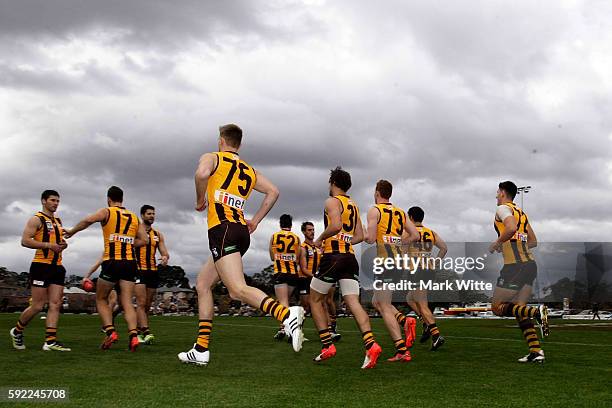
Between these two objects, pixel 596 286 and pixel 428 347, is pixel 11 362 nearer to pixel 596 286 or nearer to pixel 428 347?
pixel 428 347

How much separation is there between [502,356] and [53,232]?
7.08 meters

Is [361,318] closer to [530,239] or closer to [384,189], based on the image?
[384,189]

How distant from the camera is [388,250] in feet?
29.5

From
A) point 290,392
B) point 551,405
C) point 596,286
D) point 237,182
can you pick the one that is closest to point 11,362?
point 237,182

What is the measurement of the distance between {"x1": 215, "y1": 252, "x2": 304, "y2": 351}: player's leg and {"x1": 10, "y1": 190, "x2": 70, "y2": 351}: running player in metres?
4.28

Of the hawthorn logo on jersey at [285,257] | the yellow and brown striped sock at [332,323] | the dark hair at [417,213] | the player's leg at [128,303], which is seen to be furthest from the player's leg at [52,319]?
the dark hair at [417,213]

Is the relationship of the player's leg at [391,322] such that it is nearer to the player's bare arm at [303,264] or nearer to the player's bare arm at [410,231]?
the player's bare arm at [410,231]

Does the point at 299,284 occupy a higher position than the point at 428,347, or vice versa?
the point at 299,284

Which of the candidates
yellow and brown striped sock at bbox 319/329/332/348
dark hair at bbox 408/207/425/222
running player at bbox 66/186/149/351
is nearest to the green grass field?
yellow and brown striped sock at bbox 319/329/332/348

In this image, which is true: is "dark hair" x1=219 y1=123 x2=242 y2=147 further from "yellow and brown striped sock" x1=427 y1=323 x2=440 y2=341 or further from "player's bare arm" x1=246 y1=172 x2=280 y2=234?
"yellow and brown striped sock" x1=427 y1=323 x2=440 y2=341

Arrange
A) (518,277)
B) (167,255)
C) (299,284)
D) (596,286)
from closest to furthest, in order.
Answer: (518,277)
(167,255)
(299,284)
(596,286)

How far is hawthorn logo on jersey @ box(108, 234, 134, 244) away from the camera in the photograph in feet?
31.1

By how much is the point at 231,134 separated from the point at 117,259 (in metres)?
3.66

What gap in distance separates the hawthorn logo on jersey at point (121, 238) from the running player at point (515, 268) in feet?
17.5
